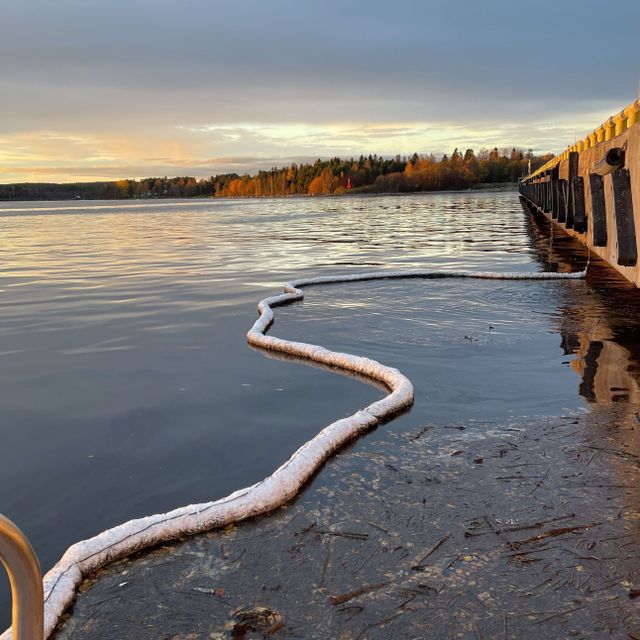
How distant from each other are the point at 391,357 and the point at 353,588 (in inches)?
186

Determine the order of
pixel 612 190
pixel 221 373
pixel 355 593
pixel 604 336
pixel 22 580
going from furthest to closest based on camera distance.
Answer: pixel 612 190 → pixel 604 336 → pixel 221 373 → pixel 355 593 → pixel 22 580

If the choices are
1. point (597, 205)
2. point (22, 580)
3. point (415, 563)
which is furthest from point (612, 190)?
point (22, 580)

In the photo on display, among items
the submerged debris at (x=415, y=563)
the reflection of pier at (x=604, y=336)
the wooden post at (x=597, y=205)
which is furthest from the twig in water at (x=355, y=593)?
the wooden post at (x=597, y=205)

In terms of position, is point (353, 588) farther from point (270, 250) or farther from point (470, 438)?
point (270, 250)

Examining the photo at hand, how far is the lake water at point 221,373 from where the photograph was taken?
15.8 feet

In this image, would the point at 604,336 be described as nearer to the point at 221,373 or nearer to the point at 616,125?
the point at 221,373

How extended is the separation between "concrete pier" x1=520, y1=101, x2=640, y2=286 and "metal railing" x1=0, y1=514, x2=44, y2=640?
10.1 meters

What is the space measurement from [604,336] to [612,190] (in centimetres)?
351

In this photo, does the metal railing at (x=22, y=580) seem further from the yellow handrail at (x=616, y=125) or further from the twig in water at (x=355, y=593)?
the yellow handrail at (x=616, y=125)

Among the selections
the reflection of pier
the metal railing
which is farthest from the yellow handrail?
the metal railing

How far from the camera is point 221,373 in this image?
7.56 meters

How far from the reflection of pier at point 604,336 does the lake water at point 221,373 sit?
0.03 metres

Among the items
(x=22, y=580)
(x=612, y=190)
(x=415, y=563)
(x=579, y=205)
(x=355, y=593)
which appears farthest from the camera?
(x=579, y=205)

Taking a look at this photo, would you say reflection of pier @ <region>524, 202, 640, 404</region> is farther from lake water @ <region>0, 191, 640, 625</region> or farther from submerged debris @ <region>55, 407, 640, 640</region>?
submerged debris @ <region>55, 407, 640, 640</region>
